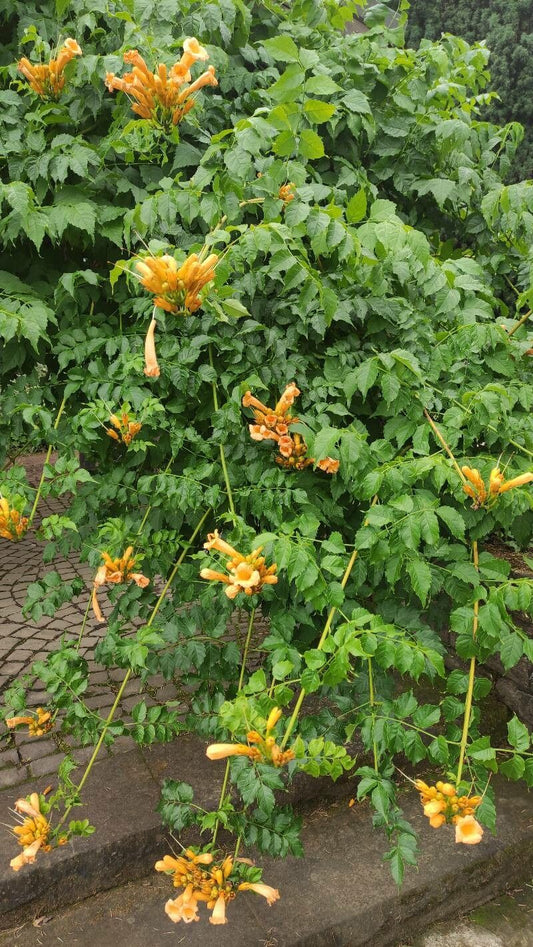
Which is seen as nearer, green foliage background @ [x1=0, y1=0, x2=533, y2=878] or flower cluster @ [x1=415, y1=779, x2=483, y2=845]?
flower cluster @ [x1=415, y1=779, x2=483, y2=845]

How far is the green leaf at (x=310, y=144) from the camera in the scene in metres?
1.89

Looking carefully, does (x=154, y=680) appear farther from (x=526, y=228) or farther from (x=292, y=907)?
(x=526, y=228)

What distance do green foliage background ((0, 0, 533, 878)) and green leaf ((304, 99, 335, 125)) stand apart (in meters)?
0.01

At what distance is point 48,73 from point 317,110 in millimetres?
1011

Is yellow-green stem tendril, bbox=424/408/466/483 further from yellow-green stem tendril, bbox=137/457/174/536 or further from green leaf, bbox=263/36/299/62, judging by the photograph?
green leaf, bbox=263/36/299/62

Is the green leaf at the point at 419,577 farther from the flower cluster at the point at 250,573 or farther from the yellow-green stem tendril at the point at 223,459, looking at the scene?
the yellow-green stem tendril at the point at 223,459

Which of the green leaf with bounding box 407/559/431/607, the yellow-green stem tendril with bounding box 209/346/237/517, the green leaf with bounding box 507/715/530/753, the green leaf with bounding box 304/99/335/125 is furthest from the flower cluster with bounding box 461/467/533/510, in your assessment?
the green leaf with bounding box 304/99/335/125

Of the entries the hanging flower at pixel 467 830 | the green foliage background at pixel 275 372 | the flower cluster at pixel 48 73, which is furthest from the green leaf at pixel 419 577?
the flower cluster at pixel 48 73

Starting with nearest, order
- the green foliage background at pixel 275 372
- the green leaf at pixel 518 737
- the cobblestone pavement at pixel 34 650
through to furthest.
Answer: the green leaf at pixel 518 737 → the green foliage background at pixel 275 372 → the cobblestone pavement at pixel 34 650

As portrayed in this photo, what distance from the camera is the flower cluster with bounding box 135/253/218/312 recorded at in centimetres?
152

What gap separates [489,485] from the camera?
1.72 m

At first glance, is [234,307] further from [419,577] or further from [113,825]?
[113,825]

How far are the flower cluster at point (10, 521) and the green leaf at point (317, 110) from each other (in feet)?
4.69

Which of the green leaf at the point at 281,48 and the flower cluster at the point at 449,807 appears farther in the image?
the green leaf at the point at 281,48
